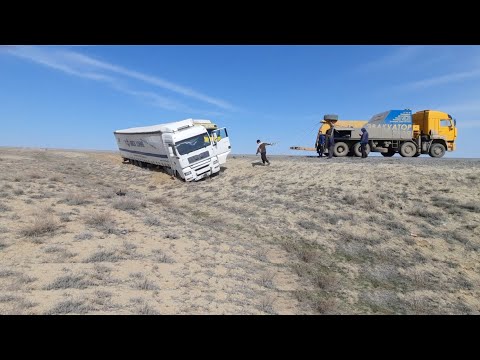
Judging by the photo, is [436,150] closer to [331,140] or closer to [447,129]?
[447,129]

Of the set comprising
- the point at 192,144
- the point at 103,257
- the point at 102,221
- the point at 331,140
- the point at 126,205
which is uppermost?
the point at 192,144

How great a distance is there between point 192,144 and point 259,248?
11.2m

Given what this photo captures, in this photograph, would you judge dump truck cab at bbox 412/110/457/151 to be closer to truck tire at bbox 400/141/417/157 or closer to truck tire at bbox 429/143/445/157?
truck tire at bbox 429/143/445/157

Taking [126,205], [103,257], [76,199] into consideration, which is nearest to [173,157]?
[126,205]

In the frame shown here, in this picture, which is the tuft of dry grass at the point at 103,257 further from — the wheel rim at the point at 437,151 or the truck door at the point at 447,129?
the truck door at the point at 447,129

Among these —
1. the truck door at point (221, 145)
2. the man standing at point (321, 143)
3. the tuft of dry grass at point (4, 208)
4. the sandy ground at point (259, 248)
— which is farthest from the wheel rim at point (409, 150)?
the tuft of dry grass at point (4, 208)

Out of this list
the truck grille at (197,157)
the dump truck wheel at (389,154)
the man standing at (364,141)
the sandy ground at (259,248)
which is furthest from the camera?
the dump truck wheel at (389,154)

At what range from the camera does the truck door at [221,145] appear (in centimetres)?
2070

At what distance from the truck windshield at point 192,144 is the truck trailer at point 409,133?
409 inches

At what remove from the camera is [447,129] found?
70.7 feet
